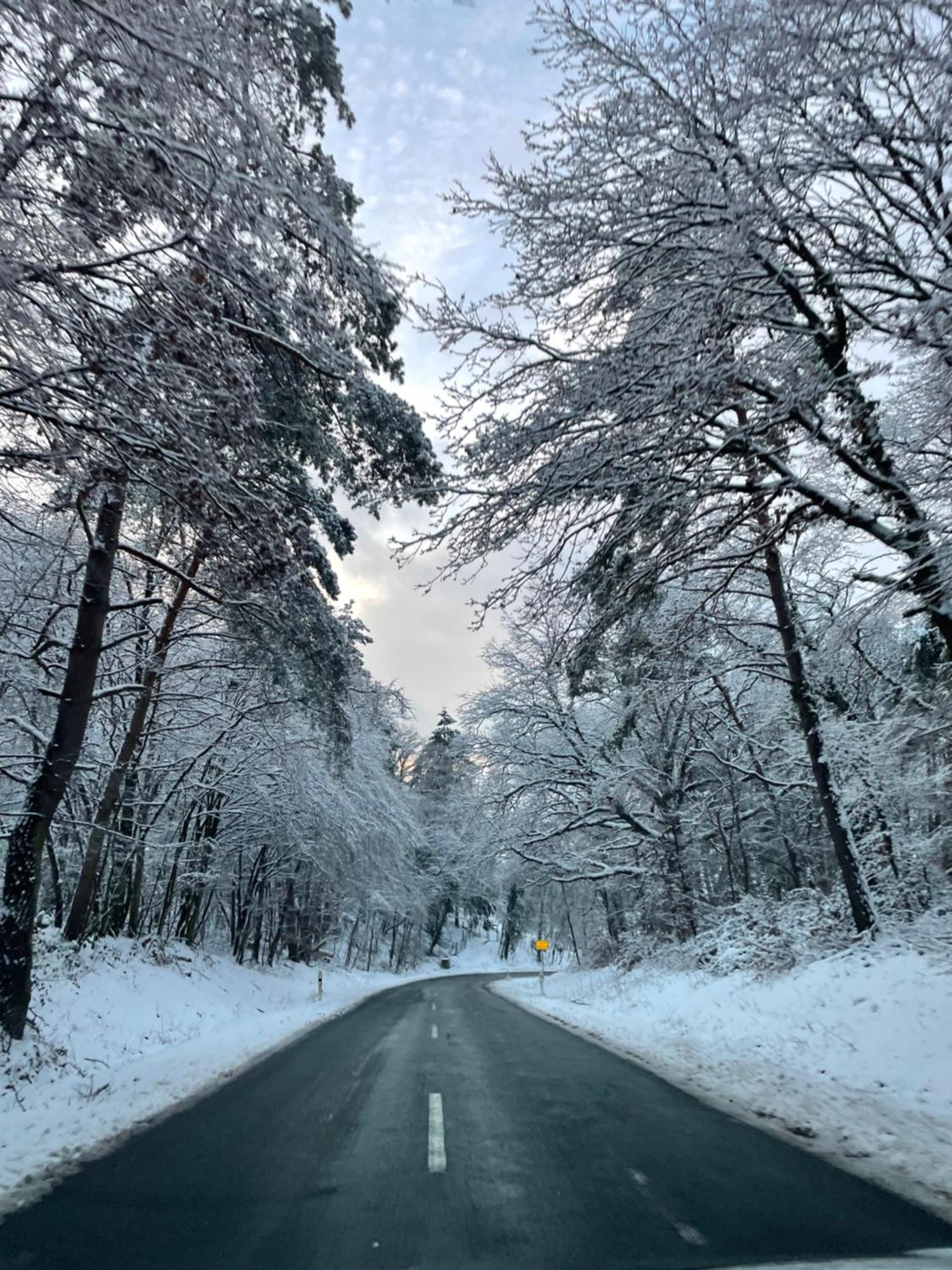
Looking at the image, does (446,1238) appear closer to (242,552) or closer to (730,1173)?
(730,1173)

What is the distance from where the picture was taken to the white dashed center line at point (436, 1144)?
200 inches

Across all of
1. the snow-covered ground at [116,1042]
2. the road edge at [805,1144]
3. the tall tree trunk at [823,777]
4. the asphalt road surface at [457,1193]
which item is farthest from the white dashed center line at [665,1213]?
the tall tree trunk at [823,777]

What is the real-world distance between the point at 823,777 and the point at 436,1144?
31.6ft

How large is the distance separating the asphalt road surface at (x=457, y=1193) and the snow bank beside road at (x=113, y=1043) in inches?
23.8

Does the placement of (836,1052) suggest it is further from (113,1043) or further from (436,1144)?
(113,1043)

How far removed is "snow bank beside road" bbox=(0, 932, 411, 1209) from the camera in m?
6.00

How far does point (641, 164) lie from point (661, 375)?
6.19ft

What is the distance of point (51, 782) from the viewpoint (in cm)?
895

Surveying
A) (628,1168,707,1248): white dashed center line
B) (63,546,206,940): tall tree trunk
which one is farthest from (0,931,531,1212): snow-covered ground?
(628,1168,707,1248): white dashed center line

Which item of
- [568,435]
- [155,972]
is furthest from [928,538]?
[155,972]

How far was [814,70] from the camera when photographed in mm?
5145

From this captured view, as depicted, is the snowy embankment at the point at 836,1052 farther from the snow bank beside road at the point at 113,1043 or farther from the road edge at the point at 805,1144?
the snow bank beside road at the point at 113,1043

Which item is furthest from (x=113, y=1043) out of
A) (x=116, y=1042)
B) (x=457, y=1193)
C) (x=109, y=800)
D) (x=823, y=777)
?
(x=823, y=777)

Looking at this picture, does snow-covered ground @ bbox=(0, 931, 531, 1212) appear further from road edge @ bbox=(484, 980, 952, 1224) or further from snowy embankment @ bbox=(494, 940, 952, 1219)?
snowy embankment @ bbox=(494, 940, 952, 1219)
